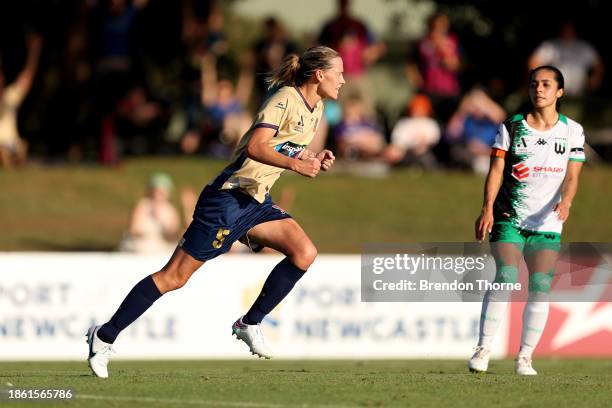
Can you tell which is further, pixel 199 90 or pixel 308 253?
pixel 199 90

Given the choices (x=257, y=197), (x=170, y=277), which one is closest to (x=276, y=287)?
(x=257, y=197)

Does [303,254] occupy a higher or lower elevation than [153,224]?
higher

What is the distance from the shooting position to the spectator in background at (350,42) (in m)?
19.1

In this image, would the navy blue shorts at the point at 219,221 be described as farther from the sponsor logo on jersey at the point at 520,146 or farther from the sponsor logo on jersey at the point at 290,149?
the sponsor logo on jersey at the point at 520,146

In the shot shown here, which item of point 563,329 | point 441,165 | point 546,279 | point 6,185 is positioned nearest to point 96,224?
point 6,185

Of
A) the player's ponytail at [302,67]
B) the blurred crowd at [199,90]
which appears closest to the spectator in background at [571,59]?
the blurred crowd at [199,90]

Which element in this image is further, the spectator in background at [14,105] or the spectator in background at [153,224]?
the spectator in background at [14,105]

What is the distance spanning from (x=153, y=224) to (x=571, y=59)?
6.76 m

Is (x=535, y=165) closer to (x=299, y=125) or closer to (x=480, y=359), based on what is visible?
(x=480, y=359)

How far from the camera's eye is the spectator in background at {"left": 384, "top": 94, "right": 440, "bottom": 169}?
19344 mm

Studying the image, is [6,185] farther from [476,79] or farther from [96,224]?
[476,79]

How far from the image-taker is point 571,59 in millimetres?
19203

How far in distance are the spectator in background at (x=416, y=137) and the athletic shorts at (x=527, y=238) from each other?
379 inches

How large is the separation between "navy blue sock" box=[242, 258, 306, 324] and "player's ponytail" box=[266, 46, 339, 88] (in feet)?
4.13
